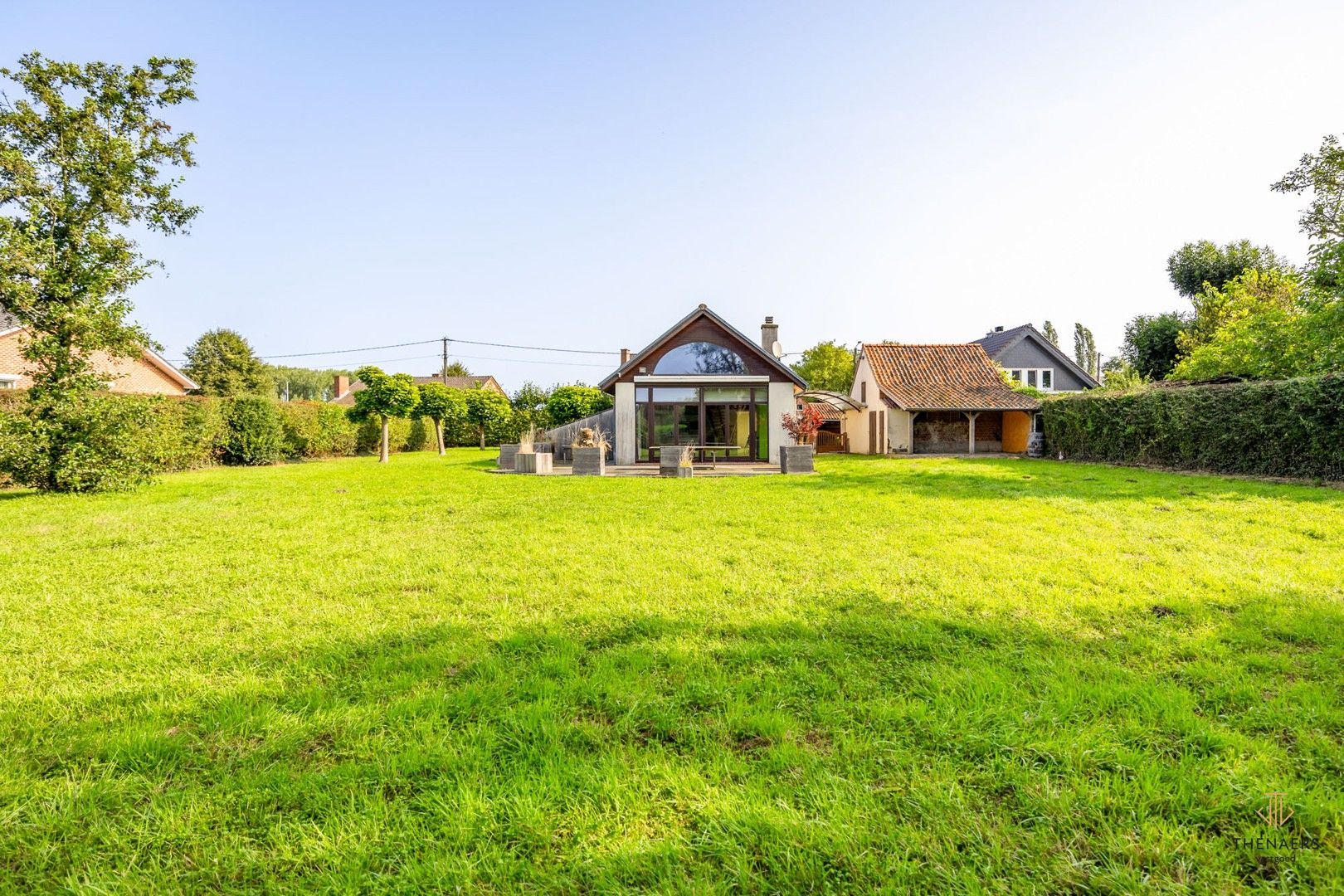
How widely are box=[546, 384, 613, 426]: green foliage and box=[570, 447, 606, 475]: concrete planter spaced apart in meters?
11.1

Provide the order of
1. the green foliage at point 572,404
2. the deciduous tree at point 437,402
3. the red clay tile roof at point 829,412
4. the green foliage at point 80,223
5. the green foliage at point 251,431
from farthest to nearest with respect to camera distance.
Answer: the red clay tile roof at point 829,412 < the green foliage at point 572,404 < the deciduous tree at point 437,402 < the green foliage at point 251,431 < the green foliage at point 80,223

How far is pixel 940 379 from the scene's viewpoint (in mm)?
25156

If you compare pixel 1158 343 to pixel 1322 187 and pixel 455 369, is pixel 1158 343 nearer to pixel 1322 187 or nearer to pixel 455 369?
pixel 1322 187

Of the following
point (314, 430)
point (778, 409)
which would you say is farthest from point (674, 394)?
point (314, 430)

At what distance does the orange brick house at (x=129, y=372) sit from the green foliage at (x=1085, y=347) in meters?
63.2

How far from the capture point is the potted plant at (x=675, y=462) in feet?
46.9

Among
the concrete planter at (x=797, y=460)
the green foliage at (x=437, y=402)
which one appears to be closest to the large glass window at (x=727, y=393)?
the concrete planter at (x=797, y=460)

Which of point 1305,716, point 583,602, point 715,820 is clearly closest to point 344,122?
point 583,602

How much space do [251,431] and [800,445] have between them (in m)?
18.0

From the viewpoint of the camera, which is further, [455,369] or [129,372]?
[455,369]

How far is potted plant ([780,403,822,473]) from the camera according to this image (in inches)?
581

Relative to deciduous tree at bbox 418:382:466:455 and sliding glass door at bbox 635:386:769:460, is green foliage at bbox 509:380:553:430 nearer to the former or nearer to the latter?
deciduous tree at bbox 418:382:466:455

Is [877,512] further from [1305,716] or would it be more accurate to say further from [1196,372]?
[1196,372]

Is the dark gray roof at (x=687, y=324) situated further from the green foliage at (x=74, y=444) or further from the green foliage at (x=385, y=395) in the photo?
the green foliage at (x=74, y=444)
